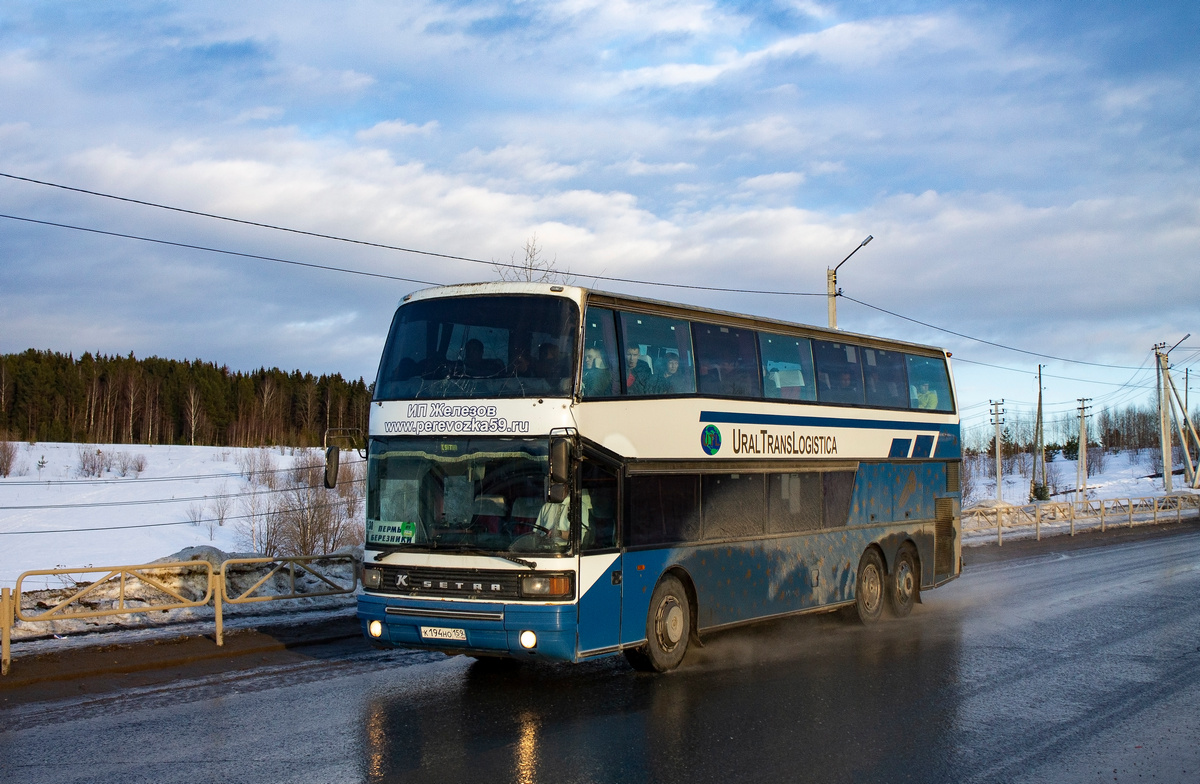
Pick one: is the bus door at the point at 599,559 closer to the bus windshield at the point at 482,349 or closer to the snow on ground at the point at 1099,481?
the bus windshield at the point at 482,349

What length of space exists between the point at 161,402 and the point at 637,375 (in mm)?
113754

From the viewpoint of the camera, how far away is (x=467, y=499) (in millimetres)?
9367

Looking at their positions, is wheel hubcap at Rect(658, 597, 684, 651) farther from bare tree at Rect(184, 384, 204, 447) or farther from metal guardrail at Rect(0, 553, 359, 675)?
bare tree at Rect(184, 384, 204, 447)

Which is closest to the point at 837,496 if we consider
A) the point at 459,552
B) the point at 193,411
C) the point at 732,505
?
the point at 732,505

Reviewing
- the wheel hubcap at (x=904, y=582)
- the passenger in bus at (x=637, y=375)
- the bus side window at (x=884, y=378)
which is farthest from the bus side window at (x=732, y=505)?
the wheel hubcap at (x=904, y=582)

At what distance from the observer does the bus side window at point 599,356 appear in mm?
9602

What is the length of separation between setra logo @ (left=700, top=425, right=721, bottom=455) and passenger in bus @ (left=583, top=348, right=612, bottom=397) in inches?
70.7

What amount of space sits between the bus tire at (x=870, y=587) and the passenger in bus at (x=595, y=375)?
6.26m

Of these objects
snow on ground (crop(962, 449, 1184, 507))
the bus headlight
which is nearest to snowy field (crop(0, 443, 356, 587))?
the bus headlight

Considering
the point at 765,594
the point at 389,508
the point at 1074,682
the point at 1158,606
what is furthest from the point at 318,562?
the point at 1158,606

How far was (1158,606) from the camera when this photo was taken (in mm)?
15289

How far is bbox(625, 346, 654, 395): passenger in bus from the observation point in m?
10.2

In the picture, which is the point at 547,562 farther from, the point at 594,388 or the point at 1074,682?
the point at 1074,682

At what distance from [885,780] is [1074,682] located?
168 inches
